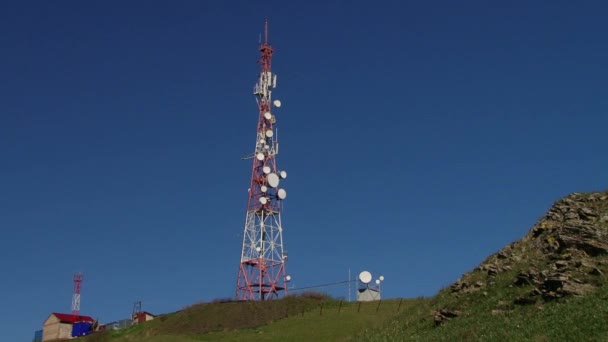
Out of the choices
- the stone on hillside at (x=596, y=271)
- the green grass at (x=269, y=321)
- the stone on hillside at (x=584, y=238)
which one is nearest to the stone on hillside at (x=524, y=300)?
the stone on hillside at (x=596, y=271)

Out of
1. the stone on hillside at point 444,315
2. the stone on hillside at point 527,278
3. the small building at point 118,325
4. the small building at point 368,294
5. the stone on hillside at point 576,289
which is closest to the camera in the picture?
the stone on hillside at point 576,289

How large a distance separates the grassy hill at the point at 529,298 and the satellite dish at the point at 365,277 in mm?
10307

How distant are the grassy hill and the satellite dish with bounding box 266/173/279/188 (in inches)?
937

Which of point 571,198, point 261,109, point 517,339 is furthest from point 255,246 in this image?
point 517,339

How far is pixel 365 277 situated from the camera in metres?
62.7

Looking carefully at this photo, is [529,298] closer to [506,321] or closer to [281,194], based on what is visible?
[506,321]

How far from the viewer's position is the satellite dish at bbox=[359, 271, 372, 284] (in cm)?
6259

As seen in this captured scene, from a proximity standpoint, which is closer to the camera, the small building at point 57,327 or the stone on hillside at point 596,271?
the stone on hillside at point 596,271

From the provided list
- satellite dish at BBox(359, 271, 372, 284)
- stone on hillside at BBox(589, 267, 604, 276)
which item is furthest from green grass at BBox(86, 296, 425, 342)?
stone on hillside at BBox(589, 267, 604, 276)

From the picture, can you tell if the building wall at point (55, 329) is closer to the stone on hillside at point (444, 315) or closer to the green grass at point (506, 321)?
the green grass at point (506, 321)

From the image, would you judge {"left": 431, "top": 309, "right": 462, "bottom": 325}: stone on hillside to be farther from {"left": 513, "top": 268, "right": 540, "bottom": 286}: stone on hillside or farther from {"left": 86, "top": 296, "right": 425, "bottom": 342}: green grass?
{"left": 86, "top": 296, "right": 425, "bottom": 342}: green grass

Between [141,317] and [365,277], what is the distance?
79.4 ft

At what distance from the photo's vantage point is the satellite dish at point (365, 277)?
6259 centimetres

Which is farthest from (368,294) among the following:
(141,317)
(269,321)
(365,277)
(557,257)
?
(557,257)
